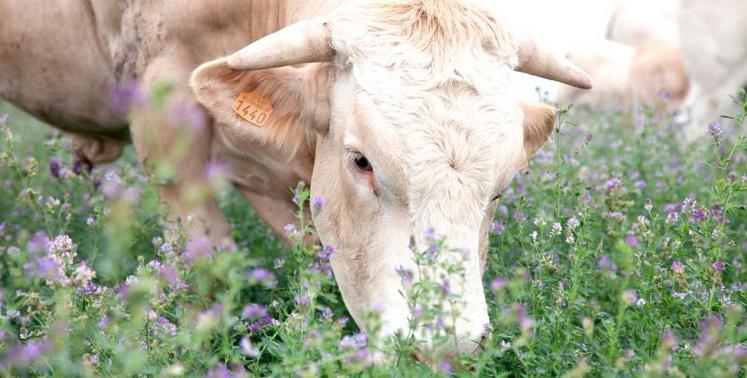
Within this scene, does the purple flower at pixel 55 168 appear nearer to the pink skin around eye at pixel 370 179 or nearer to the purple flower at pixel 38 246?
the purple flower at pixel 38 246

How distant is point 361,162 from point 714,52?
6.73m

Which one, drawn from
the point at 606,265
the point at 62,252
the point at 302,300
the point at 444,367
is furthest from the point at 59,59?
the point at 444,367

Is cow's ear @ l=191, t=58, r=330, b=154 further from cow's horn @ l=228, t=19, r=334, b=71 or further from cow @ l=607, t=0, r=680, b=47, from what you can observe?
cow @ l=607, t=0, r=680, b=47

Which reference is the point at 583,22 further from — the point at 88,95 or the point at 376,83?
the point at 376,83

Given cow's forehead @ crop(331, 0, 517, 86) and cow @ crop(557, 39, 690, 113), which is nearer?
cow's forehead @ crop(331, 0, 517, 86)

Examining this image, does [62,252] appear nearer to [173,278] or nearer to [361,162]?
[173,278]

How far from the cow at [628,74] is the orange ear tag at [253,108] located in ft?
21.0

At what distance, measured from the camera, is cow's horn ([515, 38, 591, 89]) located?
398cm

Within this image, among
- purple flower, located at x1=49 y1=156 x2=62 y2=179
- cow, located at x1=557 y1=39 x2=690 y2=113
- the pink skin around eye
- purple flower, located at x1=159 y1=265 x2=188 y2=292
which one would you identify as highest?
the pink skin around eye

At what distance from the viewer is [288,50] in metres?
3.87

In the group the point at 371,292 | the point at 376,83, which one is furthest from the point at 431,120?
the point at 371,292

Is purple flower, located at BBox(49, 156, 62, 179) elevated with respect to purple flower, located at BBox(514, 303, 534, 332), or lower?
lower

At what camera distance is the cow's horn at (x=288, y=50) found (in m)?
3.86

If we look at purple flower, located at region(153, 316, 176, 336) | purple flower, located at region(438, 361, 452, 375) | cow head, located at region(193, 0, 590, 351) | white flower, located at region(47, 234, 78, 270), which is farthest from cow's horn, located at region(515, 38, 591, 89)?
white flower, located at region(47, 234, 78, 270)
